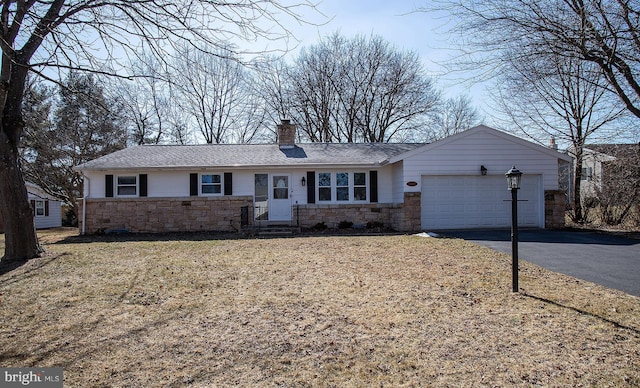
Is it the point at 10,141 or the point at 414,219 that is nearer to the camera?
the point at 10,141

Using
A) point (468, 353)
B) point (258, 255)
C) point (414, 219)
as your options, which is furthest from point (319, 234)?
point (468, 353)

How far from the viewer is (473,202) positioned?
13.7 metres

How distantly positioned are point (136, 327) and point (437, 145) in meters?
11.4

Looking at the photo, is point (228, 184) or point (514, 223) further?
point (228, 184)

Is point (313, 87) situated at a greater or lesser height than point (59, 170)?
greater

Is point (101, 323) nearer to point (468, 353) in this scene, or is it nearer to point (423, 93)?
point (468, 353)

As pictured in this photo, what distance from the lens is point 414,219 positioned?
13.3 meters

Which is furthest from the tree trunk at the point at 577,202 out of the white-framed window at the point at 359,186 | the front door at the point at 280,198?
the front door at the point at 280,198

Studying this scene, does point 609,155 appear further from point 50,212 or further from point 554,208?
point 50,212

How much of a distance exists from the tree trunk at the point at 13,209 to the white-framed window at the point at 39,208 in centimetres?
1754

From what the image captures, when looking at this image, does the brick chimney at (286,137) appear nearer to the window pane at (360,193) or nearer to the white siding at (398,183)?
the window pane at (360,193)

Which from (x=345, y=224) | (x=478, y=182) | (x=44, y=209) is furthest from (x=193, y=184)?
(x=44, y=209)

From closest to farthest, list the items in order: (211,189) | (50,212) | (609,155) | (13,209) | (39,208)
A: (13,209), (609,155), (211,189), (39,208), (50,212)

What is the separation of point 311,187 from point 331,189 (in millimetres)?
805
